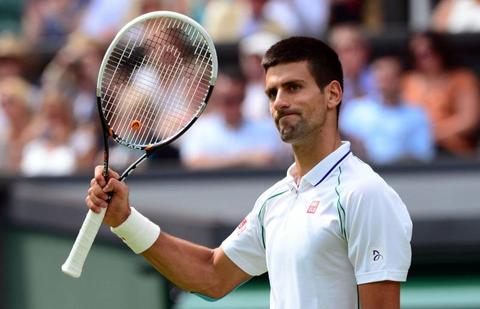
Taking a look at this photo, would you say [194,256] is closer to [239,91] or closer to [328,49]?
[328,49]

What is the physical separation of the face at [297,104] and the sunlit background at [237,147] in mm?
3122

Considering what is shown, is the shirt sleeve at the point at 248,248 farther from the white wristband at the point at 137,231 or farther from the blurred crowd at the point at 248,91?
the blurred crowd at the point at 248,91

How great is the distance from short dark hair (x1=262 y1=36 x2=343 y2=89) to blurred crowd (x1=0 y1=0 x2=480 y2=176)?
170 inches

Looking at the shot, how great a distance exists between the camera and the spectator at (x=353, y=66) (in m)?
9.90

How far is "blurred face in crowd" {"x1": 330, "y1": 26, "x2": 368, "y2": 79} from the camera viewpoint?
32.6 ft

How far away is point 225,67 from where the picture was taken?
10.8 m

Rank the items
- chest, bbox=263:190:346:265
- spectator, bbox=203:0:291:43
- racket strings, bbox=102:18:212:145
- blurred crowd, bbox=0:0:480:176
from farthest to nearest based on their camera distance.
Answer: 1. spectator, bbox=203:0:291:43
2. blurred crowd, bbox=0:0:480:176
3. racket strings, bbox=102:18:212:145
4. chest, bbox=263:190:346:265

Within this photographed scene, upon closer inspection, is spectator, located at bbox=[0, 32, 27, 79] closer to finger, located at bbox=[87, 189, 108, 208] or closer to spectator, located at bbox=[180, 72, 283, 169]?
spectator, located at bbox=[180, 72, 283, 169]

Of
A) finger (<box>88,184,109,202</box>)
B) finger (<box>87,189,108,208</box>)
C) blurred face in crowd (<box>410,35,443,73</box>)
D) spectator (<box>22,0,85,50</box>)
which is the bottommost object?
finger (<box>87,189,108,208</box>)

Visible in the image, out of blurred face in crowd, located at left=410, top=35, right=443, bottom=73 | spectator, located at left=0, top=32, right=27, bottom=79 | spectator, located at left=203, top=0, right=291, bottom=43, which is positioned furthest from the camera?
spectator, located at left=0, top=32, right=27, bottom=79

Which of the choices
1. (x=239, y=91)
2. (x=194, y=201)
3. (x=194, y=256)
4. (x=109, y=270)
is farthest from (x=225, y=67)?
(x=194, y=256)

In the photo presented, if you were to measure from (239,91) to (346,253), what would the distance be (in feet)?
17.1

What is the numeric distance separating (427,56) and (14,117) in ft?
11.7

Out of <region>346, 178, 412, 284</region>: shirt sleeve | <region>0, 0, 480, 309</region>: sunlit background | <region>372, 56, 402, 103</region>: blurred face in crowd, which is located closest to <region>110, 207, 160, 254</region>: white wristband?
<region>346, 178, 412, 284</region>: shirt sleeve
